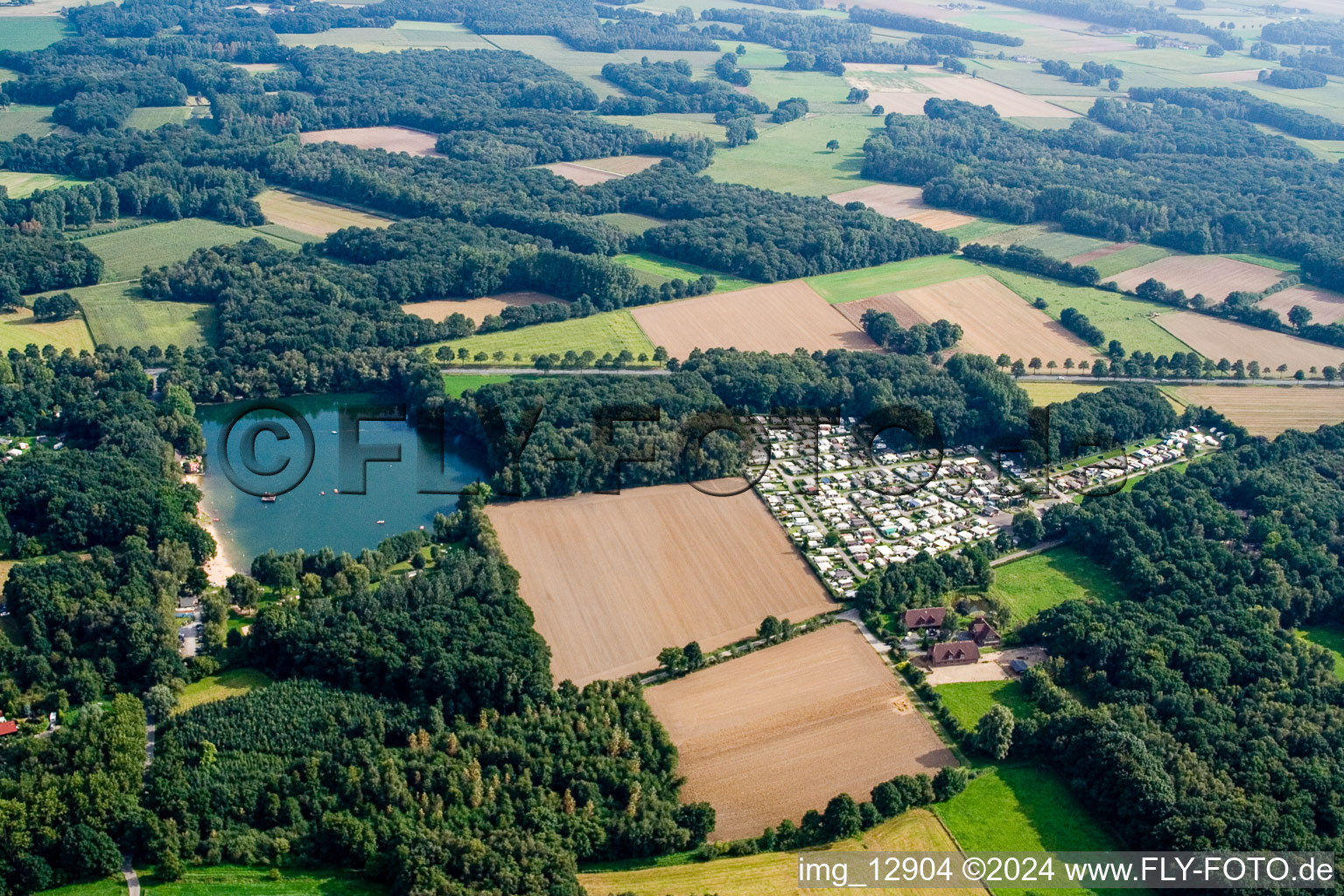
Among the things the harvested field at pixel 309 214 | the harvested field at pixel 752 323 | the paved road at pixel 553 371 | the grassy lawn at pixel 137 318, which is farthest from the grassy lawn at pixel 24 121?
the harvested field at pixel 752 323

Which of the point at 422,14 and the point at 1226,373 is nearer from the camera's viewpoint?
the point at 1226,373

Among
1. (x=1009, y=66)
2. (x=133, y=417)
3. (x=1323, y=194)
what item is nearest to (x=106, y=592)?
(x=133, y=417)

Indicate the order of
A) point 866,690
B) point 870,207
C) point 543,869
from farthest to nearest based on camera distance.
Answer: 1. point 870,207
2. point 866,690
3. point 543,869

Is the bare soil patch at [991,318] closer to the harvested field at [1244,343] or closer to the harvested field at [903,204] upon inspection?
the harvested field at [1244,343]

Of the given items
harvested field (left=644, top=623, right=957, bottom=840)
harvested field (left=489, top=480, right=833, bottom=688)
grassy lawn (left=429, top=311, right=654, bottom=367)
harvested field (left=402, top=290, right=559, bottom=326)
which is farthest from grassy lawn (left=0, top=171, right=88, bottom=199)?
harvested field (left=644, top=623, right=957, bottom=840)

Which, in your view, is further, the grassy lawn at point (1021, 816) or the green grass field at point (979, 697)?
the green grass field at point (979, 697)

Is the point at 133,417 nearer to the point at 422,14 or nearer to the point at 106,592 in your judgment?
the point at 106,592
